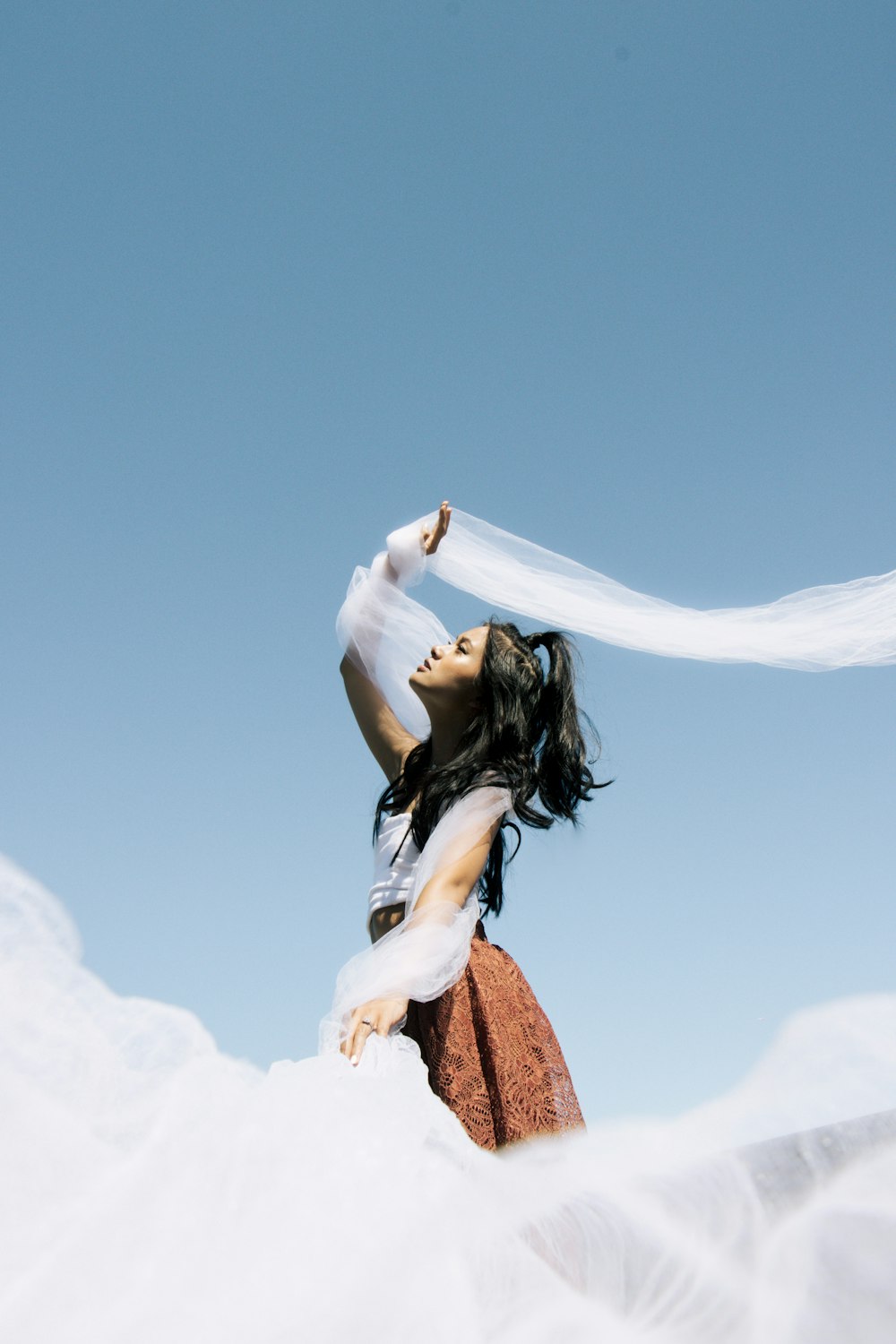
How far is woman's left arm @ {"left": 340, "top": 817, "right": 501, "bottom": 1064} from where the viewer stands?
8.68 feet

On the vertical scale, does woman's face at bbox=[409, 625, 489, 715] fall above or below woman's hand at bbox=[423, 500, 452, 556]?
below

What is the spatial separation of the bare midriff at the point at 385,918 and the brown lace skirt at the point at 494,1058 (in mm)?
342

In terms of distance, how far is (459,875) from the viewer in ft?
11.0

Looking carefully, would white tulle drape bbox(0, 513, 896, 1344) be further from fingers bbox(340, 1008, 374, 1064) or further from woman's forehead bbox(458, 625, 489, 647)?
woman's forehead bbox(458, 625, 489, 647)

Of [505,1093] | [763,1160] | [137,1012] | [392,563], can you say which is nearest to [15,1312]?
[137,1012]

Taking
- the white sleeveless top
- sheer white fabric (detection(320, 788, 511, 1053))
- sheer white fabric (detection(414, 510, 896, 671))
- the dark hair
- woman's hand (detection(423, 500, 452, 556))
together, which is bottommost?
sheer white fabric (detection(320, 788, 511, 1053))

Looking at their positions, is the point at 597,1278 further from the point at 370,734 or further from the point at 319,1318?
the point at 370,734

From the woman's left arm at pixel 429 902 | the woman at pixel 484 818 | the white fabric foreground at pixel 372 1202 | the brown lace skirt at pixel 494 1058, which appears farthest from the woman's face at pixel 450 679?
the white fabric foreground at pixel 372 1202

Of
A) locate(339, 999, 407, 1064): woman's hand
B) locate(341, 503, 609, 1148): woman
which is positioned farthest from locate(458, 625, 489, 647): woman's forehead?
locate(339, 999, 407, 1064): woman's hand

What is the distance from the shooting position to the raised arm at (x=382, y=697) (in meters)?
4.68

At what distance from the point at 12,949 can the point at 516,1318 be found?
4.02 feet

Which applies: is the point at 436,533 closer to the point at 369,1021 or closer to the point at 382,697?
the point at 382,697

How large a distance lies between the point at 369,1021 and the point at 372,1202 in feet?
2.39

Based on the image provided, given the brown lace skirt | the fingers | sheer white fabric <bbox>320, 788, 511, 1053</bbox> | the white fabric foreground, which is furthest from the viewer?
the brown lace skirt
